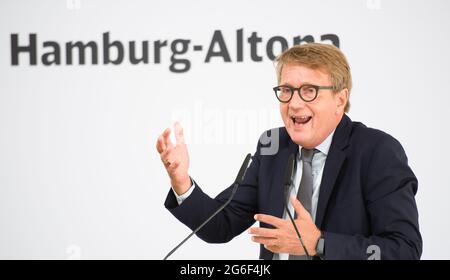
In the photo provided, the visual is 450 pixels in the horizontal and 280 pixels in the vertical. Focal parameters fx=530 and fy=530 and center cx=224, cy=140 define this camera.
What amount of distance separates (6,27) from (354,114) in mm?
2173

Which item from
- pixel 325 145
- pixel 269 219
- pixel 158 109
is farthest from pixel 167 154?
pixel 158 109

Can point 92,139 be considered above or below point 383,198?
above

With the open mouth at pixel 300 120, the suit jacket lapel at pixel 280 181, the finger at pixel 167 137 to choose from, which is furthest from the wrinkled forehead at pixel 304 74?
the finger at pixel 167 137

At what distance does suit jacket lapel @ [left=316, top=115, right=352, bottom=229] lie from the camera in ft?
5.32

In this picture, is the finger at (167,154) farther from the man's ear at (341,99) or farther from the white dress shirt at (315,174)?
the man's ear at (341,99)

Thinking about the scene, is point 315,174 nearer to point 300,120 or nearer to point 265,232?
point 300,120

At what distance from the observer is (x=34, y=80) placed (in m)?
3.28

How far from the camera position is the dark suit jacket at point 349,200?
4.68 ft

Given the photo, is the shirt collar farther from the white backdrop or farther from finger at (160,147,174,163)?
the white backdrop

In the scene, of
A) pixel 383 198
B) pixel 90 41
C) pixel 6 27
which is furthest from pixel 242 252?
pixel 6 27

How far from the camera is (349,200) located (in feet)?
5.29

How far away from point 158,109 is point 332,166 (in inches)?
66.6

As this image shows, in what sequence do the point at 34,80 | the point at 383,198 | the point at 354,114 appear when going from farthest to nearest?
the point at 34,80 → the point at 354,114 → the point at 383,198
